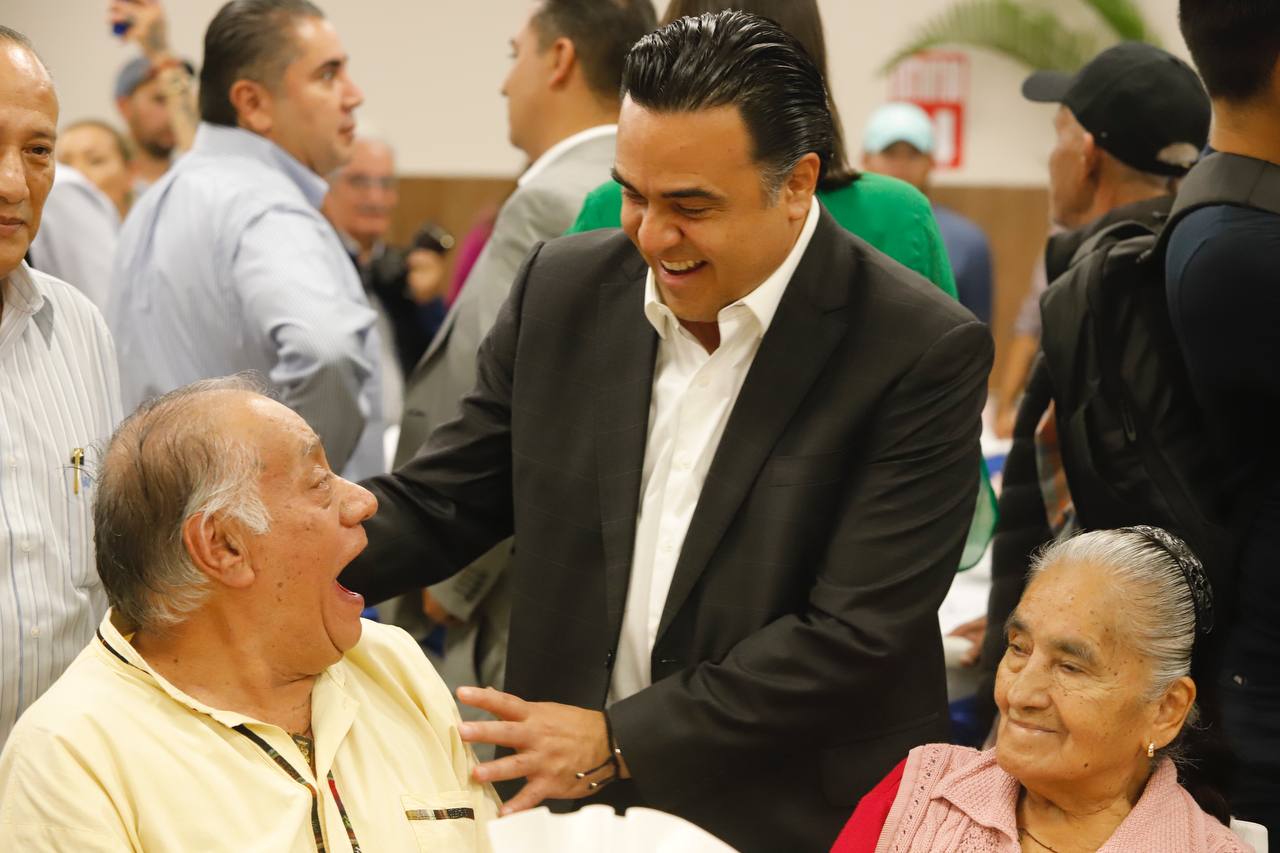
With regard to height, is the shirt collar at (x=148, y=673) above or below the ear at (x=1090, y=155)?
below

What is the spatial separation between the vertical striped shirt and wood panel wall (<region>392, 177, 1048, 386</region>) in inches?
257

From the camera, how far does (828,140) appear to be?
7.06 feet

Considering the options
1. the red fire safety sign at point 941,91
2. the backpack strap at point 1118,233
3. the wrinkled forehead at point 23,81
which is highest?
the wrinkled forehead at point 23,81

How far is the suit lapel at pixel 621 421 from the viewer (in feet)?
7.04

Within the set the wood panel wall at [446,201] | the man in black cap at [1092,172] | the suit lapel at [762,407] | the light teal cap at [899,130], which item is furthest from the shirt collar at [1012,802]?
the wood panel wall at [446,201]

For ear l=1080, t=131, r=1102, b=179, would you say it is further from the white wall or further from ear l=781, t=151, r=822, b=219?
the white wall

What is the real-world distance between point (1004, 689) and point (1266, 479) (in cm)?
55

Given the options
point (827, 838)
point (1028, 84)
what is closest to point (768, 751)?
point (827, 838)

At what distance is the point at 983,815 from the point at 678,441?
652 millimetres

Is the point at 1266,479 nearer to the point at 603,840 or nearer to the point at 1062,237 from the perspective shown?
the point at 1062,237

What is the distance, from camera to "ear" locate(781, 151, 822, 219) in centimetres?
208

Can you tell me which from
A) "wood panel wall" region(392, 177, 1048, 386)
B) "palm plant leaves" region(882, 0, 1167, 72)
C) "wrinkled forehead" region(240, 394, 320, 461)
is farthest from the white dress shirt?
"wood panel wall" region(392, 177, 1048, 386)

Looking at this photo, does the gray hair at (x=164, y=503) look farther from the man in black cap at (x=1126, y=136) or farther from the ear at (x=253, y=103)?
the ear at (x=253, y=103)

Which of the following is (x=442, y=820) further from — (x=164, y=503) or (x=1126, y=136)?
(x=1126, y=136)
